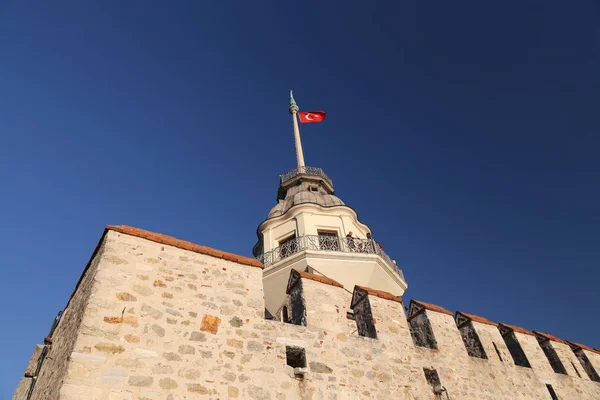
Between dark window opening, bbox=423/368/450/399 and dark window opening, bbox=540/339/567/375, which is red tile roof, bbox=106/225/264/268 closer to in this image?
dark window opening, bbox=423/368/450/399

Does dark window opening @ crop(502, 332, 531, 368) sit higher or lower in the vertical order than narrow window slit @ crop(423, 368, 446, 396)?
higher

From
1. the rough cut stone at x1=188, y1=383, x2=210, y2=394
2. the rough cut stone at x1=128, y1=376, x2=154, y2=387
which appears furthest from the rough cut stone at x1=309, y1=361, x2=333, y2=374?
the rough cut stone at x1=128, y1=376, x2=154, y2=387

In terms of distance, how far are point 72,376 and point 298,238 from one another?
10.3 meters

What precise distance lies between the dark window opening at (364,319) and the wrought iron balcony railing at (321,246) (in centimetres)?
613

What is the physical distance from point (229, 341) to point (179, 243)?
1754 mm

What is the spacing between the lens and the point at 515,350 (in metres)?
9.63

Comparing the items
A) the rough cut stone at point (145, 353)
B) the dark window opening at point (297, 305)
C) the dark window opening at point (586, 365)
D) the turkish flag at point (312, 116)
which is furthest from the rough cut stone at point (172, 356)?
the turkish flag at point (312, 116)

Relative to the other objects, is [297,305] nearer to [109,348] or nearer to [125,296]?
[125,296]

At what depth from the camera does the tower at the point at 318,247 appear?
14.1 meters

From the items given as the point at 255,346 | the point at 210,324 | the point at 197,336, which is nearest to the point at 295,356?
the point at 255,346

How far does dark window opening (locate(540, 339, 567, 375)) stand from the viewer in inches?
390

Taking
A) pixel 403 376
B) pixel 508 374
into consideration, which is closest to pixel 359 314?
pixel 403 376

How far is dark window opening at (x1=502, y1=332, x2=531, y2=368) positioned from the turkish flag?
15.7m

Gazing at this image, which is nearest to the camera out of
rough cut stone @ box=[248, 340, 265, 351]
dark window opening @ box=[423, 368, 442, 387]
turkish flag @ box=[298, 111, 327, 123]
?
rough cut stone @ box=[248, 340, 265, 351]
